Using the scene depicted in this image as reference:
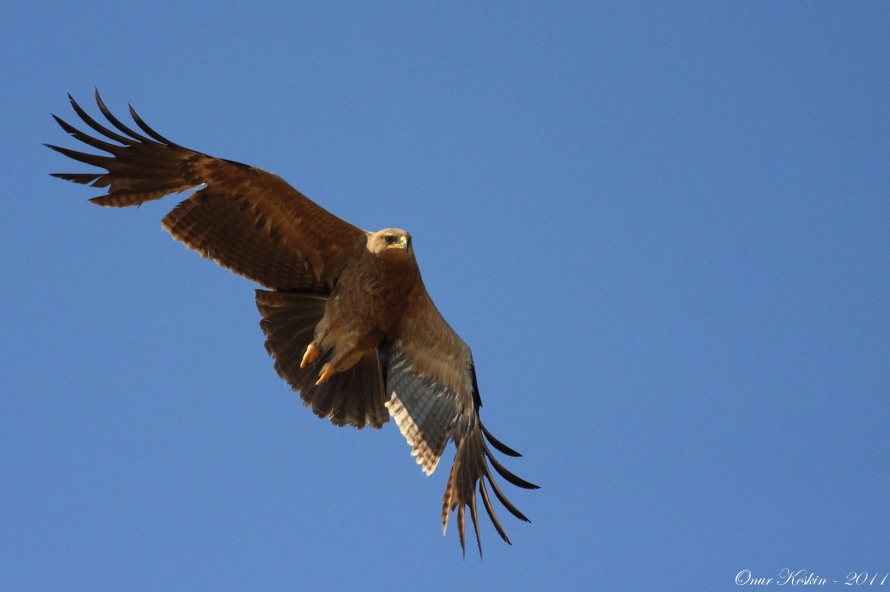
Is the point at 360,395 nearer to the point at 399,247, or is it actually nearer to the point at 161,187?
the point at 399,247

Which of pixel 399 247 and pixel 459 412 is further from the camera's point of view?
pixel 459 412

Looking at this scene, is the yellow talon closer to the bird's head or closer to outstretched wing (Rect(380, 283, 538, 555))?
outstretched wing (Rect(380, 283, 538, 555))

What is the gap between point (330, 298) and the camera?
32.1ft

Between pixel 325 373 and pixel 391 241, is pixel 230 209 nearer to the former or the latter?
pixel 391 241

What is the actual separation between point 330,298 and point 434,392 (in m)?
1.46

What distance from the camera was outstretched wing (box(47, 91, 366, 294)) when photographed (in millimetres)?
8719

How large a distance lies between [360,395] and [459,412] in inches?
39.7

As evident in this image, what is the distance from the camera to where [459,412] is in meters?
10.3

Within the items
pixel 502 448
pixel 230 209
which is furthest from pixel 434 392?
pixel 230 209

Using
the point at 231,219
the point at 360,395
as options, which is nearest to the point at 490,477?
the point at 360,395

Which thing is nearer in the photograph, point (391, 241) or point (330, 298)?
point (391, 241)

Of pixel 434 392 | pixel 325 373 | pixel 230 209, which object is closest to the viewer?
pixel 230 209

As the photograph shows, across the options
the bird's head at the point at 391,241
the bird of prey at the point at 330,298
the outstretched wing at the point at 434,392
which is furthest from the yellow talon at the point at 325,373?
the bird's head at the point at 391,241

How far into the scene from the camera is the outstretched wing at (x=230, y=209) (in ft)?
28.6
